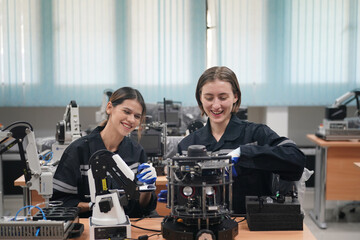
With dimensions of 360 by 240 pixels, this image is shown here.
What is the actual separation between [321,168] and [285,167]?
2379 mm

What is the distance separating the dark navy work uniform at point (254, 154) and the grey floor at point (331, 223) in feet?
6.60

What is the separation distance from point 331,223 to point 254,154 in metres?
2.73

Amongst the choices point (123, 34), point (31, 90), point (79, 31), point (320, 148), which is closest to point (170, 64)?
point (123, 34)

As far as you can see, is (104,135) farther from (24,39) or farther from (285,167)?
(24,39)

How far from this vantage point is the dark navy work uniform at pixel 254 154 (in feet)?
5.98

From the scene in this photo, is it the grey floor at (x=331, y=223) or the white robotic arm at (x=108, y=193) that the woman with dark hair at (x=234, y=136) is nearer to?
the white robotic arm at (x=108, y=193)

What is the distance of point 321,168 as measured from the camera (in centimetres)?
405

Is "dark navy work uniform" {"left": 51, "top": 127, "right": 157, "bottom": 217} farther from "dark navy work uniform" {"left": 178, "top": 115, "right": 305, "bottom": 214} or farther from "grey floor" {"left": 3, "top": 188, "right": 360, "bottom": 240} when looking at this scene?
"grey floor" {"left": 3, "top": 188, "right": 360, "bottom": 240}

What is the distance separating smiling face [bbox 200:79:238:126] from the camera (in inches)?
79.3

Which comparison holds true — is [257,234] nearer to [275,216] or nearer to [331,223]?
[275,216]

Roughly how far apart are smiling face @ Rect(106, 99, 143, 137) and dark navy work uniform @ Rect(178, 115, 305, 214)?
0.31 metres

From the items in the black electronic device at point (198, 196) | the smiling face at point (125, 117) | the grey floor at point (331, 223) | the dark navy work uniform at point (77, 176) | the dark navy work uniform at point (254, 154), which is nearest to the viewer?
the black electronic device at point (198, 196)

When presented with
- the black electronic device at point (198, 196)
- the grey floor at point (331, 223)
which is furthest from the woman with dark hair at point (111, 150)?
the grey floor at point (331, 223)

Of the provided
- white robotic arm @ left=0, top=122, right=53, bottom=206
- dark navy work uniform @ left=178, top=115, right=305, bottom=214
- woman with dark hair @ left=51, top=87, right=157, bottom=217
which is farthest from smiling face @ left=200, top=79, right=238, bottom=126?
white robotic arm @ left=0, top=122, right=53, bottom=206
